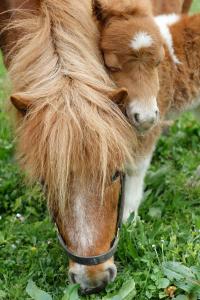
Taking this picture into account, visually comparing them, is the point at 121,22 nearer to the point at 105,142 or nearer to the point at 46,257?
the point at 105,142

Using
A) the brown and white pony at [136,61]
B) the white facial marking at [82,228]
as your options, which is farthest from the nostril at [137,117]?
the white facial marking at [82,228]

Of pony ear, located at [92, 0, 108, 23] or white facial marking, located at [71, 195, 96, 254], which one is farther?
pony ear, located at [92, 0, 108, 23]

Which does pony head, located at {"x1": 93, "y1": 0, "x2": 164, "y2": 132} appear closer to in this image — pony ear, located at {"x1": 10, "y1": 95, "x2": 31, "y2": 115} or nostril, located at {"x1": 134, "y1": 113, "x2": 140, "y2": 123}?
nostril, located at {"x1": 134, "y1": 113, "x2": 140, "y2": 123}

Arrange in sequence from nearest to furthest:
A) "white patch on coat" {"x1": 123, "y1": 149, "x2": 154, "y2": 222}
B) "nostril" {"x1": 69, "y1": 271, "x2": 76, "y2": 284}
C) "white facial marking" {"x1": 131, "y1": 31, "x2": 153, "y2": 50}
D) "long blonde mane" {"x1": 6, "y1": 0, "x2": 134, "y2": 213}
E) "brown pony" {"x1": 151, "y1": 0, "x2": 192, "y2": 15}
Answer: "long blonde mane" {"x1": 6, "y1": 0, "x2": 134, "y2": 213}, "nostril" {"x1": 69, "y1": 271, "x2": 76, "y2": 284}, "white facial marking" {"x1": 131, "y1": 31, "x2": 153, "y2": 50}, "white patch on coat" {"x1": 123, "y1": 149, "x2": 154, "y2": 222}, "brown pony" {"x1": 151, "y1": 0, "x2": 192, "y2": 15}

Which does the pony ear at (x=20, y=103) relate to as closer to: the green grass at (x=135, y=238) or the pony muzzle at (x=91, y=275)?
the green grass at (x=135, y=238)

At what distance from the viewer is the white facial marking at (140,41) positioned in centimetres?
262

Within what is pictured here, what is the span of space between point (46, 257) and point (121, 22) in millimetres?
1272

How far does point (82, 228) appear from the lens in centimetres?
234

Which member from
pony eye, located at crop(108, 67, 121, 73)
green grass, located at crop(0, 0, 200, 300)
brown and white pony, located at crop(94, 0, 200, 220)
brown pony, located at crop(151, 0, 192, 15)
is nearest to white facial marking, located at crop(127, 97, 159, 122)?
brown and white pony, located at crop(94, 0, 200, 220)

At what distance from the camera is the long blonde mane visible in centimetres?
232

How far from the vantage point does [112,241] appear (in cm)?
249

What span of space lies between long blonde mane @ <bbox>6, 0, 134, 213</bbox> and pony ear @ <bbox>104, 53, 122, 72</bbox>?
1.4 inches

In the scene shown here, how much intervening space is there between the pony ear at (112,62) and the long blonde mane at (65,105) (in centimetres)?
4

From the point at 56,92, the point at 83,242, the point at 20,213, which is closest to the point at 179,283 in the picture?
the point at 83,242
